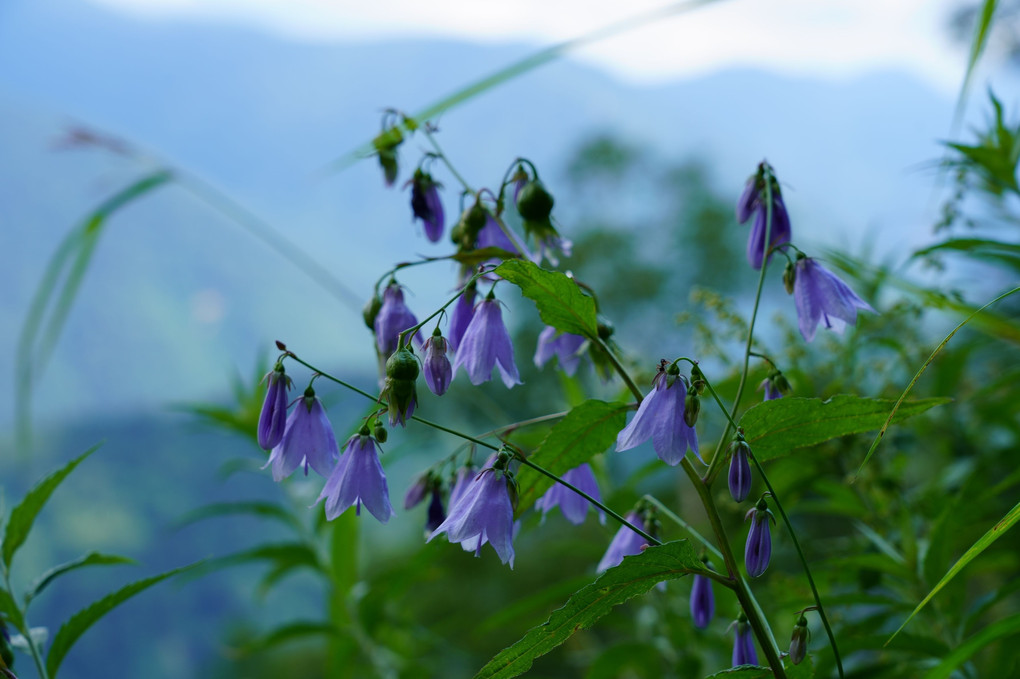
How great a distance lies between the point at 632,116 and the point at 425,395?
6.95 meters

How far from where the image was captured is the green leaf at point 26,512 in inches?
15.3

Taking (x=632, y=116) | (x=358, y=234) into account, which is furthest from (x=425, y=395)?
(x=632, y=116)

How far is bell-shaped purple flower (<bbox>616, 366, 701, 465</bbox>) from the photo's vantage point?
0.30 m

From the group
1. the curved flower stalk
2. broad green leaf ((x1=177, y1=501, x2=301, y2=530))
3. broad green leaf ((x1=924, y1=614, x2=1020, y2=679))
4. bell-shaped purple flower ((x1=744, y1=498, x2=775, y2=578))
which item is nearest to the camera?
broad green leaf ((x1=924, y1=614, x2=1020, y2=679))

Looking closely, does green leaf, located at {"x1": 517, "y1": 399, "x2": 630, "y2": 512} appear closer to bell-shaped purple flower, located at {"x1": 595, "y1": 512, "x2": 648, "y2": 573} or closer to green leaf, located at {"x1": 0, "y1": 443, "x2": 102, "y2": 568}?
bell-shaped purple flower, located at {"x1": 595, "y1": 512, "x2": 648, "y2": 573}

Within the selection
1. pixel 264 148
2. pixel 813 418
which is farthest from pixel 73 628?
pixel 264 148

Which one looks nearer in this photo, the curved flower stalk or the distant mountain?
the curved flower stalk

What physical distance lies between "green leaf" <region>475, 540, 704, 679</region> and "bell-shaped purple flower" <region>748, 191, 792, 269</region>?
16 centimetres

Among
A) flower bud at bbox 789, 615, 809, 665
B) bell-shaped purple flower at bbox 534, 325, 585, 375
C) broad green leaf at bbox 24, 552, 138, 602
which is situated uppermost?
bell-shaped purple flower at bbox 534, 325, 585, 375

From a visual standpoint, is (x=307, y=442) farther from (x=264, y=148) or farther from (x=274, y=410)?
(x=264, y=148)

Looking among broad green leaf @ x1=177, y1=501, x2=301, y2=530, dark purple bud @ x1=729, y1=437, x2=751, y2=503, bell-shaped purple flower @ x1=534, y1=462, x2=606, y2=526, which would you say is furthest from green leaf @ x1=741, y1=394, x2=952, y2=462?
broad green leaf @ x1=177, y1=501, x2=301, y2=530

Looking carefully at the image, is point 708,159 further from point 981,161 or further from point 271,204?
point 271,204

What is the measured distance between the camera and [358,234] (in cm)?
874

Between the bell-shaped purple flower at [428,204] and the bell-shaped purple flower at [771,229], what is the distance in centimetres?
18
